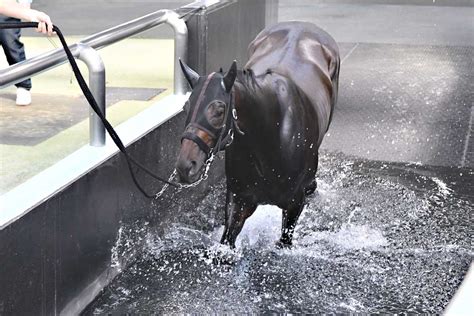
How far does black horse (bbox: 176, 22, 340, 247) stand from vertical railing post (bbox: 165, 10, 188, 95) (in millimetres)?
751

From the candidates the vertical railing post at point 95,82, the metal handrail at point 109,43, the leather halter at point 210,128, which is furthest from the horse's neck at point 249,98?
the metal handrail at point 109,43

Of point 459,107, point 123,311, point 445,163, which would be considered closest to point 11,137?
point 123,311

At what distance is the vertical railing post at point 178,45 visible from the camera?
689cm

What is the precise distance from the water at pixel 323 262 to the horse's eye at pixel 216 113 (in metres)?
1.11

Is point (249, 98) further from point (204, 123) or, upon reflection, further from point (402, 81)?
point (402, 81)

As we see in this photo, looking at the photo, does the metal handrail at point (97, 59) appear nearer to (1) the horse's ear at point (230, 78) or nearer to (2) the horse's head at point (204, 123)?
(2) the horse's head at point (204, 123)

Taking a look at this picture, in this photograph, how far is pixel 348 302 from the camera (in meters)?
5.32

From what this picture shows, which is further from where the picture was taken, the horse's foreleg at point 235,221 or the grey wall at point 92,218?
the horse's foreleg at point 235,221

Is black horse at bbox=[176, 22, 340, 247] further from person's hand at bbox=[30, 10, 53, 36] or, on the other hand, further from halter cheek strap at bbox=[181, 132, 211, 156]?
person's hand at bbox=[30, 10, 53, 36]

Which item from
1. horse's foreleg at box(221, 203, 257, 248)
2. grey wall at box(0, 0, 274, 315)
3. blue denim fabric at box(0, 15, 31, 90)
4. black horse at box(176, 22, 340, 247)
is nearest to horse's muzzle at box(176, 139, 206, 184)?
black horse at box(176, 22, 340, 247)

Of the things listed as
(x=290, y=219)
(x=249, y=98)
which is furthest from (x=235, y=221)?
(x=249, y=98)

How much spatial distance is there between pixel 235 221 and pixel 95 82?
1240mm

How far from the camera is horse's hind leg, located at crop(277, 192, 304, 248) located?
5809 millimetres

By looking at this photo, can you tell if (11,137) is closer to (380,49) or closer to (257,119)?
(257,119)
